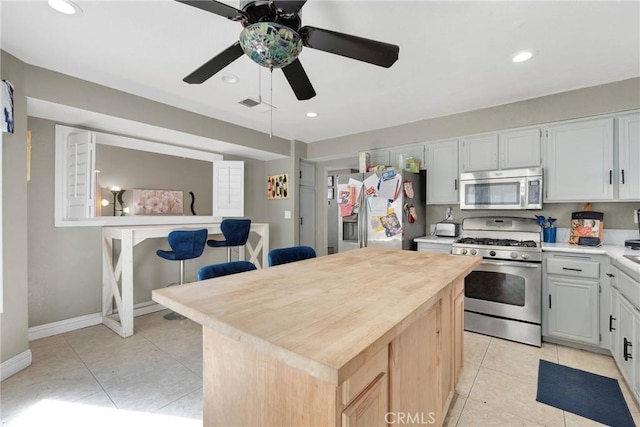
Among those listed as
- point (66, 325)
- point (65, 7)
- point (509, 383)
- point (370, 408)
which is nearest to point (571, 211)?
point (509, 383)

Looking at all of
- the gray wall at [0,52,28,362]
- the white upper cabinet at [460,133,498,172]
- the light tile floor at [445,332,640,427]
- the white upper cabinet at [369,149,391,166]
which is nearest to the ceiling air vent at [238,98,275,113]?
the white upper cabinet at [369,149,391,166]

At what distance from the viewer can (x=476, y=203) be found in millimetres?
3225

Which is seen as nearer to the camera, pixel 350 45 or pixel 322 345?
pixel 322 345

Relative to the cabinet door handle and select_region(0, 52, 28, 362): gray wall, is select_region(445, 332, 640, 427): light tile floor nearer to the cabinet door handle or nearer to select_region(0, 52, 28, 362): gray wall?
the cabinet door handle

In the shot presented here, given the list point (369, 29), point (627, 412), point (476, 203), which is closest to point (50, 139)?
point (369, 29)

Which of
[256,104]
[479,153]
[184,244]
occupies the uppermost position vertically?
[256,104]

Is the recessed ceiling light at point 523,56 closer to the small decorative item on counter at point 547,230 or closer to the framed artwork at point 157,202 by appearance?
the small decorative item on counter at point 547,230

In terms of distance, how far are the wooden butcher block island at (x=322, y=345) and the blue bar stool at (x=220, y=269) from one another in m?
0.27

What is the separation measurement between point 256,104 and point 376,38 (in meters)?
1.59

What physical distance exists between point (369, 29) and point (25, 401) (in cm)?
328

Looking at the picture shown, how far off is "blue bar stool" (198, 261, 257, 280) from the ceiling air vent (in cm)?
195

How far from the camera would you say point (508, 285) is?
107 inches

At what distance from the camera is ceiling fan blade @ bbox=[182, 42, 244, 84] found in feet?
5.04

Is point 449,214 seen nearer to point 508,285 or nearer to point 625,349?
point 508,285
